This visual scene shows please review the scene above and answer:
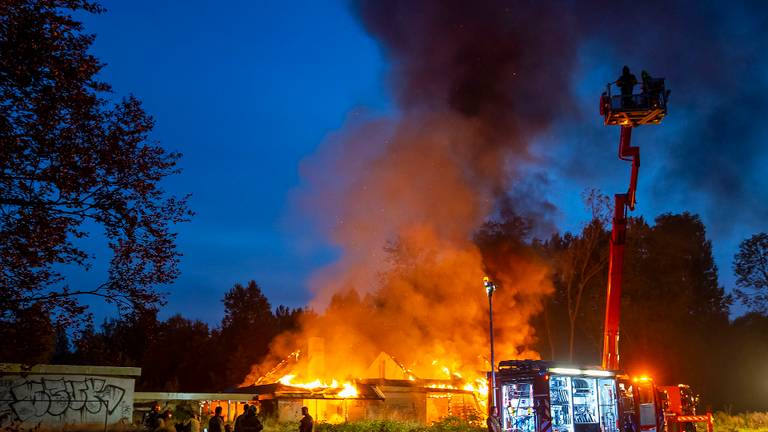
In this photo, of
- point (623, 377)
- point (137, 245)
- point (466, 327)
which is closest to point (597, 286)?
point (466, 327)

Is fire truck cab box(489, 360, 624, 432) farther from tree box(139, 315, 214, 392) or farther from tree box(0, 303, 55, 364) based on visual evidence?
tree box(139, 315, 214, 392)

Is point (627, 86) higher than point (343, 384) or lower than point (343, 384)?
higher

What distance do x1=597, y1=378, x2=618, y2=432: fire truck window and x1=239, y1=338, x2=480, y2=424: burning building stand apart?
15.4 meters

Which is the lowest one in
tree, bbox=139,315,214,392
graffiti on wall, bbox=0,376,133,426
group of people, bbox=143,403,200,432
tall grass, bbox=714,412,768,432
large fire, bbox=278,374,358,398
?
tall grass, bbox=714,412,768,432

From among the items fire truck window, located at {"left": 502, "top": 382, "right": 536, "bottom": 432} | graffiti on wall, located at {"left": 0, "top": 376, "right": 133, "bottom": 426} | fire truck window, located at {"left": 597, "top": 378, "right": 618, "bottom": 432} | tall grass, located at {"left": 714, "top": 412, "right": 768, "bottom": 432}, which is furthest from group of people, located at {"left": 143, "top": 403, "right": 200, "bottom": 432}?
tall grass, located at {"left": 714, "top": 412, "right": 768, "bottom": 432}

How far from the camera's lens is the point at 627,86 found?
77.3 ft

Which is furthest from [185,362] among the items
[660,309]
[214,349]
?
[660,309]

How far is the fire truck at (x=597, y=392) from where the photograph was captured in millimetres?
20562

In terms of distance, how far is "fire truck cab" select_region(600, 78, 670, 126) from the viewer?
22969 mm

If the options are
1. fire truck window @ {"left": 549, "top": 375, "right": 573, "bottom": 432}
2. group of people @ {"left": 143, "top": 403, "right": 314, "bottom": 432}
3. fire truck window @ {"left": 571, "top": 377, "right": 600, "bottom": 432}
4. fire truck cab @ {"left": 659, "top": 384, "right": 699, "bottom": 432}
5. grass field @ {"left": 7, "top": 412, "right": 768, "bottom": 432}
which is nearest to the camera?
group of people @ {"left": 143, "top": 403, "right": 314, "bottom": 432}

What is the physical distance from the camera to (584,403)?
853 inches

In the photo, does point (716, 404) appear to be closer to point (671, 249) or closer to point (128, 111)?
point (671, 249)

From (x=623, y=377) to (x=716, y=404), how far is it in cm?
3813

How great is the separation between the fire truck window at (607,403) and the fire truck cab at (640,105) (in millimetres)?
9219
